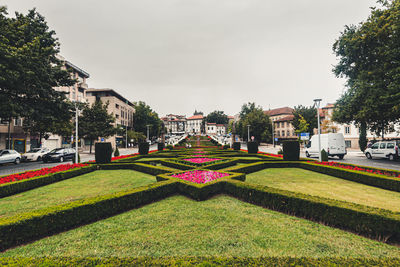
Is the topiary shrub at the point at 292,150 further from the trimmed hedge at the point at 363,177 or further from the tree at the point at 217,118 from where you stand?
the tree at the point at 217,118

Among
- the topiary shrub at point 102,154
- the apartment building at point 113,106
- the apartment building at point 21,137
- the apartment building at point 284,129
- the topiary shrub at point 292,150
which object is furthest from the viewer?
the apartment building at point 284,129

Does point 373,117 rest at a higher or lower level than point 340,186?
higher

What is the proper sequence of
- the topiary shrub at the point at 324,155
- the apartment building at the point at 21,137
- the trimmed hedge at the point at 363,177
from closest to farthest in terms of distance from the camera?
the trimmed hedge at the point at 363,177, the topiary shrub at the point at 324,155, the apartment building at the point at 21,137

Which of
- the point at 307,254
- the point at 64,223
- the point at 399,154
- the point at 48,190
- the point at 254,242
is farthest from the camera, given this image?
the point at 399,154

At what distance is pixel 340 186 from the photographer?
25.7 ft

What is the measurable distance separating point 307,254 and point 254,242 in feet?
3.00

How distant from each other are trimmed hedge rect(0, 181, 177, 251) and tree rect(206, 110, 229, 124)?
122 meters

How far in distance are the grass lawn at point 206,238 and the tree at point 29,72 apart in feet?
53.2

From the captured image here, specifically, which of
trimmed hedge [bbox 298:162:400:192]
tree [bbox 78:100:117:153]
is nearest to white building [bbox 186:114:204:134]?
tree [bbox 78:100:117:153]

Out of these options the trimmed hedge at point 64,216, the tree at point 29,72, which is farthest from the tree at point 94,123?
the trimmed hedge at point 64,216

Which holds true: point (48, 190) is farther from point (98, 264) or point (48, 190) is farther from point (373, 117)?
point (373, 117)

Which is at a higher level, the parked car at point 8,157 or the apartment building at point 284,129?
the apartment building at point 284,129

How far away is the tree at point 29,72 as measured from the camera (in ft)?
45.3

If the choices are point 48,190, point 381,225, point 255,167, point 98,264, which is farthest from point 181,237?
point 255,167
